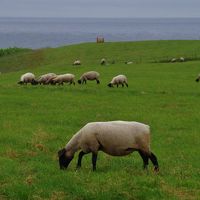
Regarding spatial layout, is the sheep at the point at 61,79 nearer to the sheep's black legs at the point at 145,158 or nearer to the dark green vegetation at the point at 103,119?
the dark green vegetation at the point at 103,119

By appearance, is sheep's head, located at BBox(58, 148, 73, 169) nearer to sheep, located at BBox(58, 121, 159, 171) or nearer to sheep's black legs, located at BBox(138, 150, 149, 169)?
sheep, located at BBox(58, 121, 159, 171)

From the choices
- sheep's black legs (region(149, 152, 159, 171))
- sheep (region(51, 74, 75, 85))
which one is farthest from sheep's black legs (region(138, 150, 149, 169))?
sheep (region(51, 74, 75, 85))

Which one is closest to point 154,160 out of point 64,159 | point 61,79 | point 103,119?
point 64,159

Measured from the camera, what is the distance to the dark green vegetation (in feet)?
45.5

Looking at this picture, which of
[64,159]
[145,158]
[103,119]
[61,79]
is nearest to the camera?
[145,158]

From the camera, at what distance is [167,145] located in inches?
835

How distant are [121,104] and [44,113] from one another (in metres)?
6.35

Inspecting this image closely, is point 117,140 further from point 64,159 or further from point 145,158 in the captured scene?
point 64,159

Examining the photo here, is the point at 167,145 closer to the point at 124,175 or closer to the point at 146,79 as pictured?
the point at 124,175

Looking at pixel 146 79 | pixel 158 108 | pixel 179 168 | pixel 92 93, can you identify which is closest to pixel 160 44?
pixel 146 79

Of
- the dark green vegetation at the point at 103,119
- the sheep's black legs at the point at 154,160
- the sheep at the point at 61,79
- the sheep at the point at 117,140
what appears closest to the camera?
the dark green vegetation at the point at 103,119

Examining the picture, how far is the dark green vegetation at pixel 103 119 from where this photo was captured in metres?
13.9

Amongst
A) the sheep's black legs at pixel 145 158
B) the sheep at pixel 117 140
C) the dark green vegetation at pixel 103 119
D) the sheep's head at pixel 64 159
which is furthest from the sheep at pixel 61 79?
the sheep's black legs at pixel 145 158

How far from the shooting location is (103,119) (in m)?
27.1
